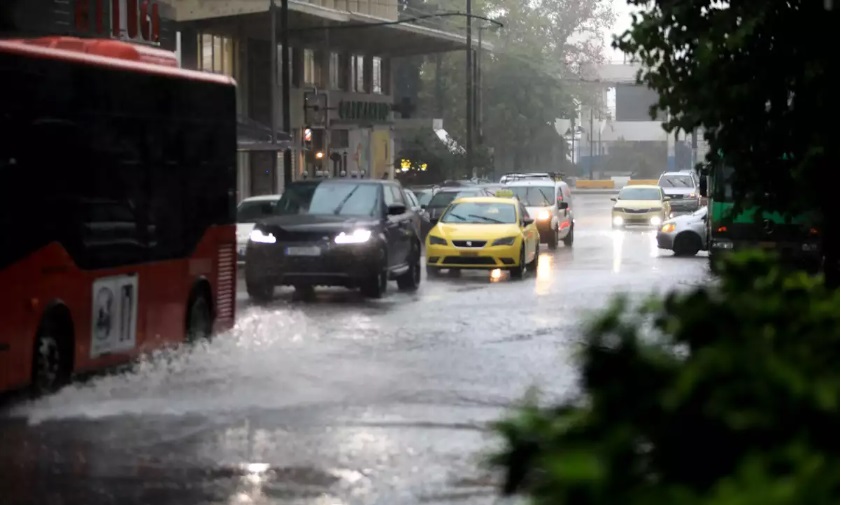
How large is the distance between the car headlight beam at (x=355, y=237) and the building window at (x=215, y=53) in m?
30.5

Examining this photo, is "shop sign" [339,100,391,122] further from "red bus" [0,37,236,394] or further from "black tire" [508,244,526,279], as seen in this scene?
"red bus" [0,37,236,394]

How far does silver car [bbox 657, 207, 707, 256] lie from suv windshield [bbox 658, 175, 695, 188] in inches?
1116

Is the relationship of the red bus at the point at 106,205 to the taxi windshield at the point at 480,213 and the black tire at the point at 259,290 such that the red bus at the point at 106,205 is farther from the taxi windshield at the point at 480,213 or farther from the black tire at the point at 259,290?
the taxi windshield at the point at 480,213

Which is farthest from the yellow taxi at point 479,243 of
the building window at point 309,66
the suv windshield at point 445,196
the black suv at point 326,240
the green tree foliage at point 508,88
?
the green tree foliage at point 508,88

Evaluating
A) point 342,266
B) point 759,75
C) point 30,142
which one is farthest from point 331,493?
point 342,266

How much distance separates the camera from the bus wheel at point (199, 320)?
1582 cm

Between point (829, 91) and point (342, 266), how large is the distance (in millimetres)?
15025

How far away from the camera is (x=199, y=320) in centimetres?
1623

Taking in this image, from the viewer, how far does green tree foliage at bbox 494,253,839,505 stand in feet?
8.62

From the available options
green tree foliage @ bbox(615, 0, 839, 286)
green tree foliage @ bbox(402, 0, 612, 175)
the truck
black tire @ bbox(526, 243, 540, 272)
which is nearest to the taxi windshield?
black tire @ bbox(526, 243, 540, 272)

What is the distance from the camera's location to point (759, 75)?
32.6 feet

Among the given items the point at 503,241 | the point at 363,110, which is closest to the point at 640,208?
the point at 363,110

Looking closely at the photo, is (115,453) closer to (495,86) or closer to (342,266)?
(342,266)

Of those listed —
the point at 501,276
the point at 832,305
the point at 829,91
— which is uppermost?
the point at 829,91
